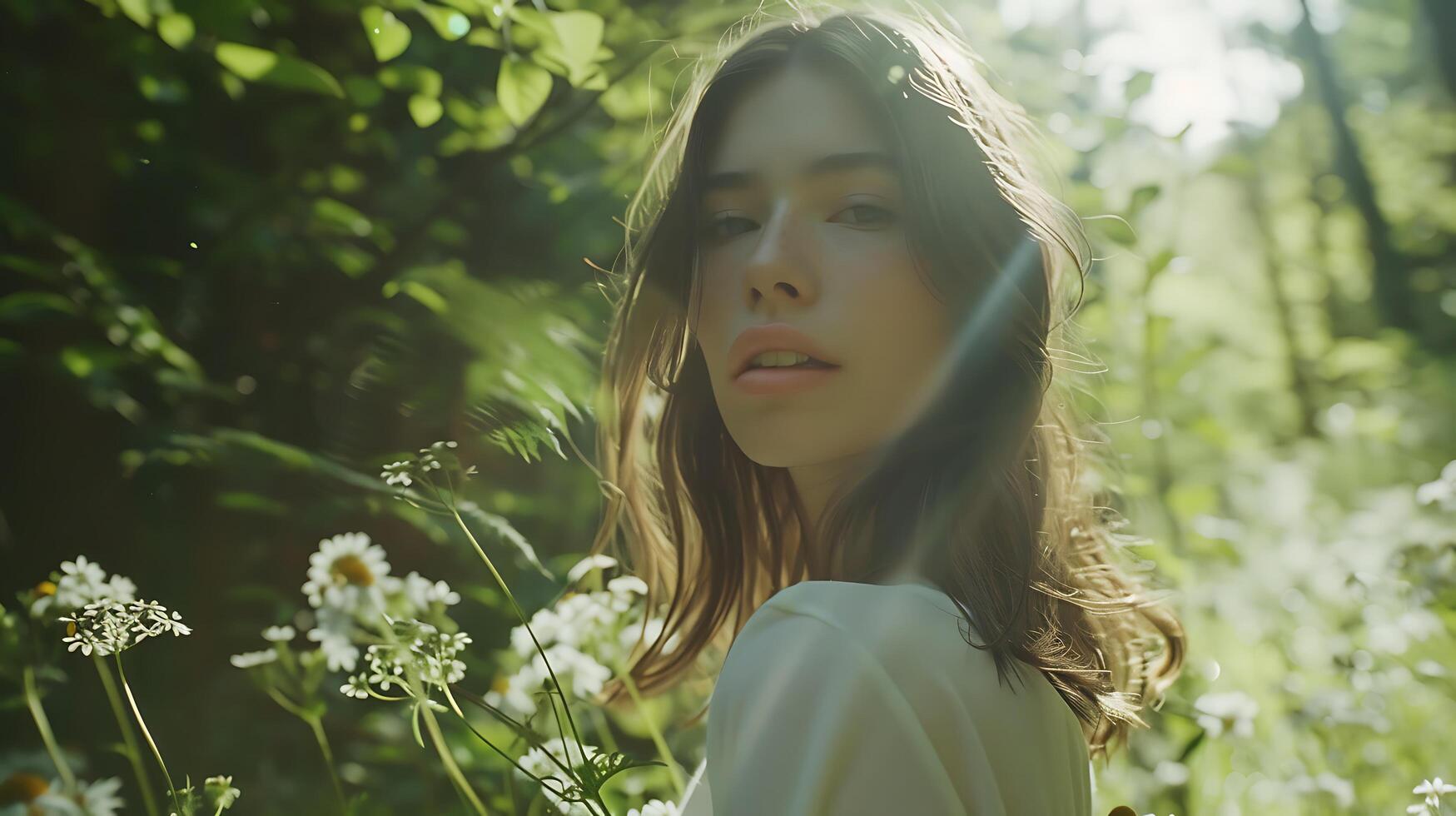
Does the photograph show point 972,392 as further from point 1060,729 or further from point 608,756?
point 608,756

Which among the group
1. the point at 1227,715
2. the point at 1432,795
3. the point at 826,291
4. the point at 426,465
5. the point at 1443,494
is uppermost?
the point at 826,291

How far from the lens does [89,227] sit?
4.97ft

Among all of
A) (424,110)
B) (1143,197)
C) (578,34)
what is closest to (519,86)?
(578,34)

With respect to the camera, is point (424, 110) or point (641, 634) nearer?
point (641, 634)

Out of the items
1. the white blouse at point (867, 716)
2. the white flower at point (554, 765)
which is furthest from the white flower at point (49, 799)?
the white blouse at point (867, 716)

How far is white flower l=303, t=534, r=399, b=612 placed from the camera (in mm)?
1038

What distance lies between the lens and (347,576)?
1076 mm

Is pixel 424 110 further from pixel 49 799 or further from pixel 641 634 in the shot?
pixel 49 799

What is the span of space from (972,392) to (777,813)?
16.6 inches

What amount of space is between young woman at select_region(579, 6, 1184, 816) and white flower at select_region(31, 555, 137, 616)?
1.48 ft

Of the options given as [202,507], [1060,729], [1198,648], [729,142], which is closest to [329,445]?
[202,507]

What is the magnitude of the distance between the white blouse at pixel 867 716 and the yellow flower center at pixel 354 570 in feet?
1.78

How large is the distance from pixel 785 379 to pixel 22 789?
0.88 metres

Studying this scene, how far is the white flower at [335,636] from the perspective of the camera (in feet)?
3.30
